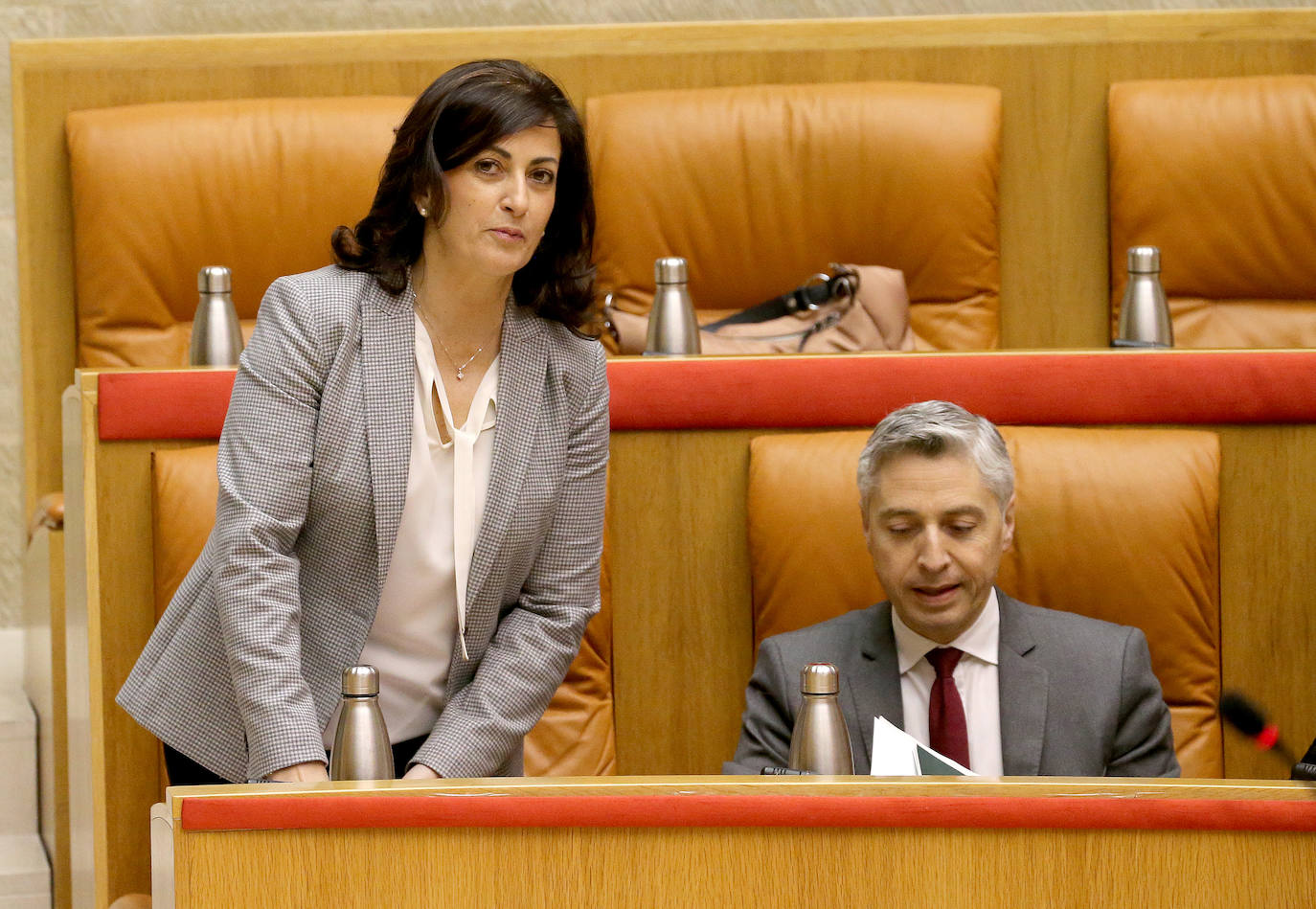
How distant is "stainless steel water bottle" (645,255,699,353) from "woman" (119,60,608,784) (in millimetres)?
411

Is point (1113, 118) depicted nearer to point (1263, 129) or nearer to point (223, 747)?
point (1263, 129)

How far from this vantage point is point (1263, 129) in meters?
2.02

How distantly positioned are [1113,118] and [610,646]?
0.97 meters

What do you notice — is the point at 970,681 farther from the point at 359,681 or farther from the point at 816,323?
the point at 816,323

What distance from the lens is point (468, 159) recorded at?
3.85 ft

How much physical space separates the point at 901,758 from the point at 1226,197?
125 centimetres

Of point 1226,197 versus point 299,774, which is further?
point 1226,197

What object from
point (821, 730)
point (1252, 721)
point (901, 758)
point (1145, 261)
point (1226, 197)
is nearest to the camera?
point (1252, 721)

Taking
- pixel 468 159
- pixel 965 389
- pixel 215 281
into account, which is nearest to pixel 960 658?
pixel 965 389

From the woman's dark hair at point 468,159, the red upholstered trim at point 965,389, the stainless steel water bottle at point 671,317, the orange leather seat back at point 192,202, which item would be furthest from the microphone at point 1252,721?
the orange leather seat back at point 192,202

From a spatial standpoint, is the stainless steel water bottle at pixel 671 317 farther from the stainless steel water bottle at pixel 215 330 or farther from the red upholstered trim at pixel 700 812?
the red upholstered trim at pixel 700 812

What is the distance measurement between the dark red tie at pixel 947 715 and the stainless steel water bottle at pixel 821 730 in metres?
0.20

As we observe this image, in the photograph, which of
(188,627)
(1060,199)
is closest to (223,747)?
(188,627)

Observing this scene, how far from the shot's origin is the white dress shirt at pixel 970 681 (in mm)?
1314
